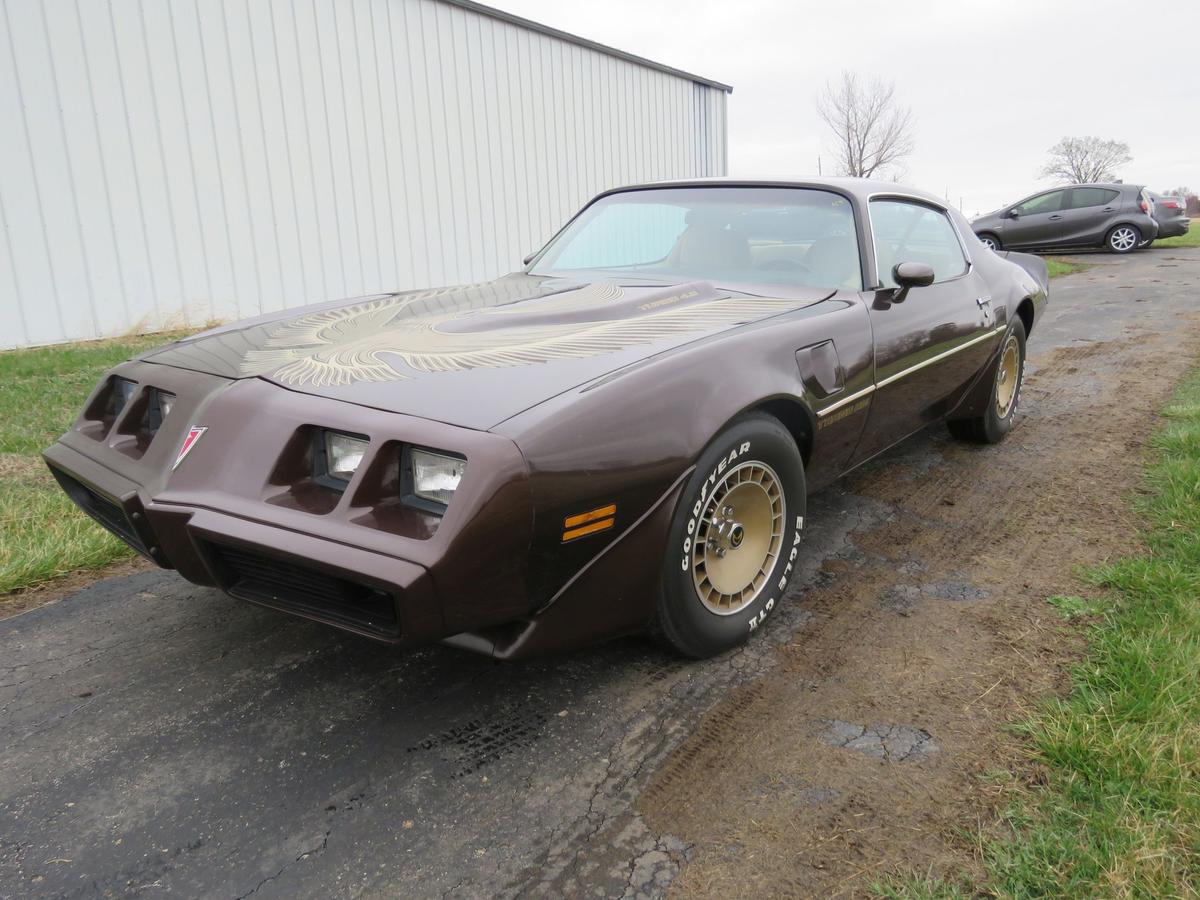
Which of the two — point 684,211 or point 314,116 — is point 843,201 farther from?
point 314,116

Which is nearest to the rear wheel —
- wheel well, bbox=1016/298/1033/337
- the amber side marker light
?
wheel well, bbox=1016/298/1033/337

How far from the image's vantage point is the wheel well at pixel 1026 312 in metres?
4.49

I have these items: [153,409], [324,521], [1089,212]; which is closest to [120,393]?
[153,409]

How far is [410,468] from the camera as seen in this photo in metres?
1.86

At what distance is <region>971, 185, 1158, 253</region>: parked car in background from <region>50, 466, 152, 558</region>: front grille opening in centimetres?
1603

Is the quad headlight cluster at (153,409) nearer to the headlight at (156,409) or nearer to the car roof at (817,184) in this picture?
the headlight at (156,409)

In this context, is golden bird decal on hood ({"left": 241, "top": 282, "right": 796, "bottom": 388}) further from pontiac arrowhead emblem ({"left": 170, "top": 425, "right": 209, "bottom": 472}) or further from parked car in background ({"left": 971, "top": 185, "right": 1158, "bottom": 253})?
parked car in background ({"left": 971, "top": 185, "right": 1158, "bottom": 253})

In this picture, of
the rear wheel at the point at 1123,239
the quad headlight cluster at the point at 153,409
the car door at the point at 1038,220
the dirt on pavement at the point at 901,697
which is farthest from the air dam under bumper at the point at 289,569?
the rear wheel at the point at 1123,239

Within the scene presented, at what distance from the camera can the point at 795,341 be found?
2.56 meters

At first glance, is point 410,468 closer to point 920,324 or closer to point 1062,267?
point 920,324

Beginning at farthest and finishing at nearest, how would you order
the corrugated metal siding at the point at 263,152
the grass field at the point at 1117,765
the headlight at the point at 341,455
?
the corrugated metal siding at the point at 263,152 < the headlight at the point at 341,455 < the grass field at the point at 1117,765

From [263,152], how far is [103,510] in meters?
6.69

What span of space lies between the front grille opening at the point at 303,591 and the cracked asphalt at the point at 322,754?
1.23 feet

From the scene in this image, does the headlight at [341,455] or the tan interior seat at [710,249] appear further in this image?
the tan interior seat at [710,249]
